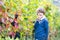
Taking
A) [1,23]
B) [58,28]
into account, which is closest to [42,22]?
[1,23]

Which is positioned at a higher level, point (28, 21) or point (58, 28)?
point (28, 21)

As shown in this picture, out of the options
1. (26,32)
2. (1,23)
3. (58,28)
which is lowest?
(58,28)

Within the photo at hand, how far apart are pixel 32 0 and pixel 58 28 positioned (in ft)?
9.96

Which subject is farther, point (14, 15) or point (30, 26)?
point (30, 26)

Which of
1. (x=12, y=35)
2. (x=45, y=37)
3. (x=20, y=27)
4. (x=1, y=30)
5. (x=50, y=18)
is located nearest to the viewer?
(x=1, y=30)

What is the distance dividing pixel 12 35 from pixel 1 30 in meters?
0.39

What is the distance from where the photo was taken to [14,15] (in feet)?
14.8

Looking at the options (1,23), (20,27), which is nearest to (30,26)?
(20,27)

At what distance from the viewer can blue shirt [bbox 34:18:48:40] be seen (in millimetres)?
5559

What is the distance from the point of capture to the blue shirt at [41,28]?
556 cm

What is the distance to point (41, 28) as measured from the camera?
561 cm

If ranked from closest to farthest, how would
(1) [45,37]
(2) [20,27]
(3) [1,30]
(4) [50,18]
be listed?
(3) [1,30] < (2) [20,27] < (1) [45,37] < (4) [50,18]

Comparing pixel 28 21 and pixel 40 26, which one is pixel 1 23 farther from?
pixel 40 26

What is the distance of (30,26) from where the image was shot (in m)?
5.48
